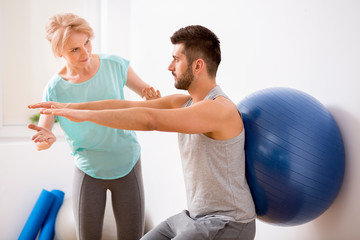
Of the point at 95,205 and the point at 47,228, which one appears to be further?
the point at 47,228

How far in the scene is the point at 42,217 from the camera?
333 centimetres

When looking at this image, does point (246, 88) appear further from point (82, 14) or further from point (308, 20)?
point (82, 14)

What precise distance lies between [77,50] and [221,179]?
3.82 ft

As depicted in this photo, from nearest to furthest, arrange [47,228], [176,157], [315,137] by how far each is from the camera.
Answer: [315,137]
[176,157]
[47,228]

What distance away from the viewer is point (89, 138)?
7.06 feet

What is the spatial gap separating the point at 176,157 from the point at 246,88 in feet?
3.43

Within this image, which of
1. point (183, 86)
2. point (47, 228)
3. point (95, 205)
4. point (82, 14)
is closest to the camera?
point (183, 86)

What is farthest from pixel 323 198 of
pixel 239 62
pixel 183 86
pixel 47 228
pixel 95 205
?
pixel 47 228

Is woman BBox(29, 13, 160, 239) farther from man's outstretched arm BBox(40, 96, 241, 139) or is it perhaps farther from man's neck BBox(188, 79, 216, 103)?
man's outstretched arm BBox(40, 96, 241, 139)

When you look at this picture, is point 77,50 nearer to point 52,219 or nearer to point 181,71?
point 181,71

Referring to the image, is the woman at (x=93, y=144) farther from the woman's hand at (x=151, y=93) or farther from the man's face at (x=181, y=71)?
the man's face at (x=181, y=71)

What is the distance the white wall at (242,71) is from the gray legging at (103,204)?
0.71 m

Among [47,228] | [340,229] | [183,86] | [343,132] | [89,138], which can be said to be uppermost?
[183,86]

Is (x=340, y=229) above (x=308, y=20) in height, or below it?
below
